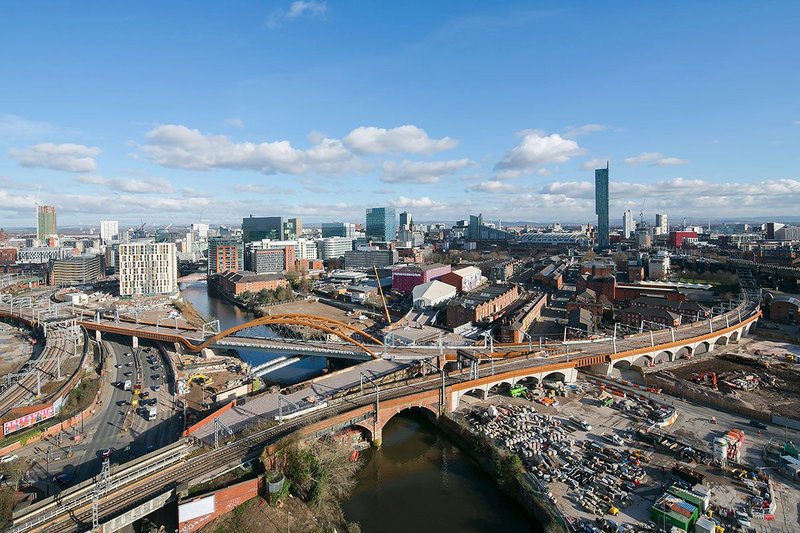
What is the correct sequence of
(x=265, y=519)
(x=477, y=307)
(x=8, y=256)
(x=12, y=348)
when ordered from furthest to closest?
(x=8, y=256)
(x=477, y=307)
(x=12, y=348)
(x=265, y=519)

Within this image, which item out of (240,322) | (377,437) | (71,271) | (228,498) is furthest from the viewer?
(71,271)

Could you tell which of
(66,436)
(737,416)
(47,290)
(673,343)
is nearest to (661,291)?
(673,343)

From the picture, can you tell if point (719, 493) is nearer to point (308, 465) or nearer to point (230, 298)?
point (308, 465)

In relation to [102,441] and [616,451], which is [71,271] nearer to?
[102,441]

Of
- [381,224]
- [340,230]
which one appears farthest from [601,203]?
[340,230]

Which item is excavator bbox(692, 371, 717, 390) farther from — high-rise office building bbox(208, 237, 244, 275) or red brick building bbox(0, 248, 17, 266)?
red brick building bbox(0, 248, 17, 266)

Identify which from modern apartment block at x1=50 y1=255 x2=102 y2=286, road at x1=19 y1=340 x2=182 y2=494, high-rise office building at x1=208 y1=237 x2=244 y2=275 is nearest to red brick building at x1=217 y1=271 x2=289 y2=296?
high-rise office building at x1=208 y1=237 x2=244 y2=275

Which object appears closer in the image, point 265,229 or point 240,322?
point 240,322
